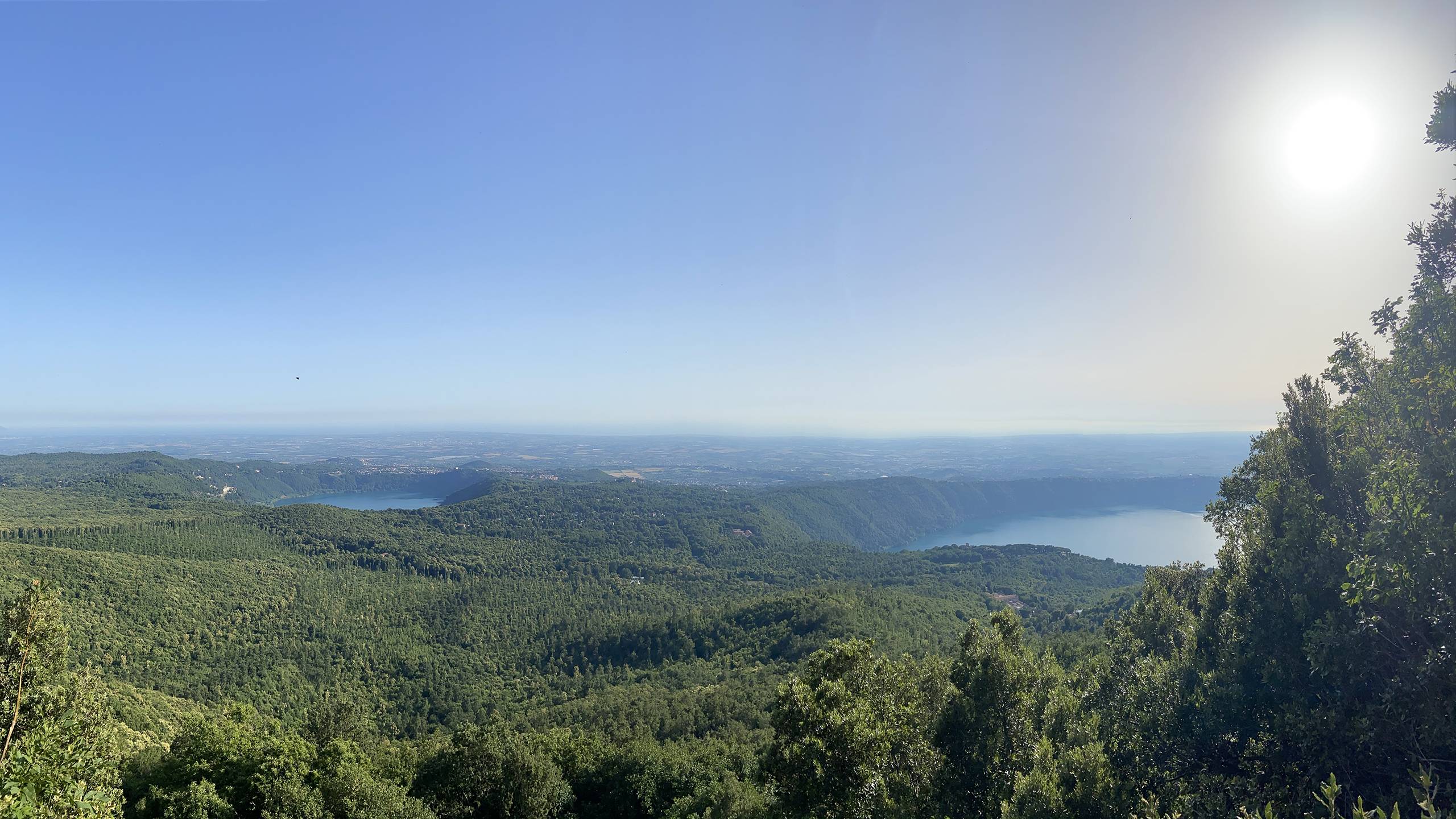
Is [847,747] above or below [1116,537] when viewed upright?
above

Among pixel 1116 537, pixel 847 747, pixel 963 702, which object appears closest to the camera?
pixel 847 747

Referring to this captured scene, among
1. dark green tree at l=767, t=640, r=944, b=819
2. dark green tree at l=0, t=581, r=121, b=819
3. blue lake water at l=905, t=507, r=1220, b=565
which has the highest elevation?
dark green tree at l=0, t=581, r=121, b=819

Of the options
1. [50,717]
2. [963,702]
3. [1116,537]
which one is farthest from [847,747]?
[1116,537]

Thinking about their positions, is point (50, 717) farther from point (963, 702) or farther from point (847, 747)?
point (963, 702)

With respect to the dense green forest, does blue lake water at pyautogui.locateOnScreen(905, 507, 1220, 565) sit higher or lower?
lower

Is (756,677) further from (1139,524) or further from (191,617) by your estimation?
(1139,524)

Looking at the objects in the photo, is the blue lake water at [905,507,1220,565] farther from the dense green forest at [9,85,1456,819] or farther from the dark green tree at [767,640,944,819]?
the dark green tree at [767,640,944,819]

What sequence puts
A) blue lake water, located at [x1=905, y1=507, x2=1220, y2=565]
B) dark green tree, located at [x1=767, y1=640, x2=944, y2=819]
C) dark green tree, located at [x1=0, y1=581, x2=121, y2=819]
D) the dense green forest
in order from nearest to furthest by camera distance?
dark green tree, located at [x1=0, y1=581, x2=121, y2=819], the dense green forest, dark green tree, located at [x1=767, y1=640, x2=944, y2=819], blue lake water, located at [x1=905, y1=507, x2=1220, y2=565]

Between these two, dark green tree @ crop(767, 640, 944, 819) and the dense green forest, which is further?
dark green tree @ crop(767, 640, 944, 819)

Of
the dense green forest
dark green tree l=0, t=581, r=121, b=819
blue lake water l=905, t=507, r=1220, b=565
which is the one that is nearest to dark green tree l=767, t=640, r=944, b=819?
the dense green forest
